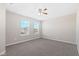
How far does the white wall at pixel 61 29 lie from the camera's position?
13.3ft

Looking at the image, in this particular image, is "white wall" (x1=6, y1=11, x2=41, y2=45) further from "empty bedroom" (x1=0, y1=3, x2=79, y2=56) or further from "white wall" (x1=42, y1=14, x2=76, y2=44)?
"white wall" (x1=42, y1=14, x2=76, y2=44)

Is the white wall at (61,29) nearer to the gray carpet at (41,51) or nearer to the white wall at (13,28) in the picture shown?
the gray carpet at (41,51)

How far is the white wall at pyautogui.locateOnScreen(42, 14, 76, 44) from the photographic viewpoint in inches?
160

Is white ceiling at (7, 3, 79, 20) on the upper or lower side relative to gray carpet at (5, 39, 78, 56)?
upper

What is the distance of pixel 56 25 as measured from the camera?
4949 mm

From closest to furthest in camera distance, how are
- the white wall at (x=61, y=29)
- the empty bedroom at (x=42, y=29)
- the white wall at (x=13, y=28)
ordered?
the empty bedroom at (x=42, y=29), the white wall at (x=13, y=28), the white wall at (x=61, y=29)

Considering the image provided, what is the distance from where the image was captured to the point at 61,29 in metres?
4.61

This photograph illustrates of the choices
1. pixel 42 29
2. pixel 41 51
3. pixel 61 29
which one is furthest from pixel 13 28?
pixel 61 29

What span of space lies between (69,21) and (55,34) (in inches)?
60.0

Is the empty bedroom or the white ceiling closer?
the white ceiling

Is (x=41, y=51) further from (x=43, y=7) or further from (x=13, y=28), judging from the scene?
(x=13, y=28)

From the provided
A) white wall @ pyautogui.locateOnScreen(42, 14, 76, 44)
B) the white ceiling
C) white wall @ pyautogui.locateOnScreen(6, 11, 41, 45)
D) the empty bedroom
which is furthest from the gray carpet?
the white ceiling

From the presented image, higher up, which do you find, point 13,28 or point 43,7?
point 43,7

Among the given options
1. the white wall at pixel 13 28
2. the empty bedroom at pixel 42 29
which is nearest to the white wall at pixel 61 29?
the empty bedroom at pixel 42 29
